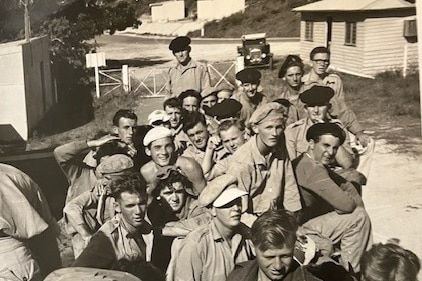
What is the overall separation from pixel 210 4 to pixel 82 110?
1.71 ft

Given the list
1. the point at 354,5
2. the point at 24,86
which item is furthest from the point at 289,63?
the point at 24,86

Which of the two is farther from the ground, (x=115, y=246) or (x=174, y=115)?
(x=174, y=115)

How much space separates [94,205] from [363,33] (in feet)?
3.26

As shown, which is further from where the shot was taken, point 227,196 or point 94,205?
point 94,205

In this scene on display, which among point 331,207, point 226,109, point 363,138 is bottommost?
point 331,207

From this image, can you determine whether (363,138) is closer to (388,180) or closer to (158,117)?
(388,180)

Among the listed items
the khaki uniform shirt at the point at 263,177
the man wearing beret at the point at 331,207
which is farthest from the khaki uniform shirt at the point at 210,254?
the man wearing beret at the point at 331,207

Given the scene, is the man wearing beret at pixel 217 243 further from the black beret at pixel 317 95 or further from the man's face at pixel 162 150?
the black beret at pixel 317 95

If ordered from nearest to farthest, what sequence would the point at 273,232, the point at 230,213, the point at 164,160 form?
the point at 273,232
the point at 230,213
the point at 164,160

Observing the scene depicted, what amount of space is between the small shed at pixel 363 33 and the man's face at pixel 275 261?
59cm

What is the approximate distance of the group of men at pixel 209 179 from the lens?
6.15ft

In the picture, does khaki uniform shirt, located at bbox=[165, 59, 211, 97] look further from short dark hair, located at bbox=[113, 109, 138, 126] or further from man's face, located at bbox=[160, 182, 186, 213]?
man's face, located at bbox=[160, 182, 186, 213]

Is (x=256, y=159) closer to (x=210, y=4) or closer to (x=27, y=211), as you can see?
(x=210, y=4)

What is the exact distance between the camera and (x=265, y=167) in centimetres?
191
